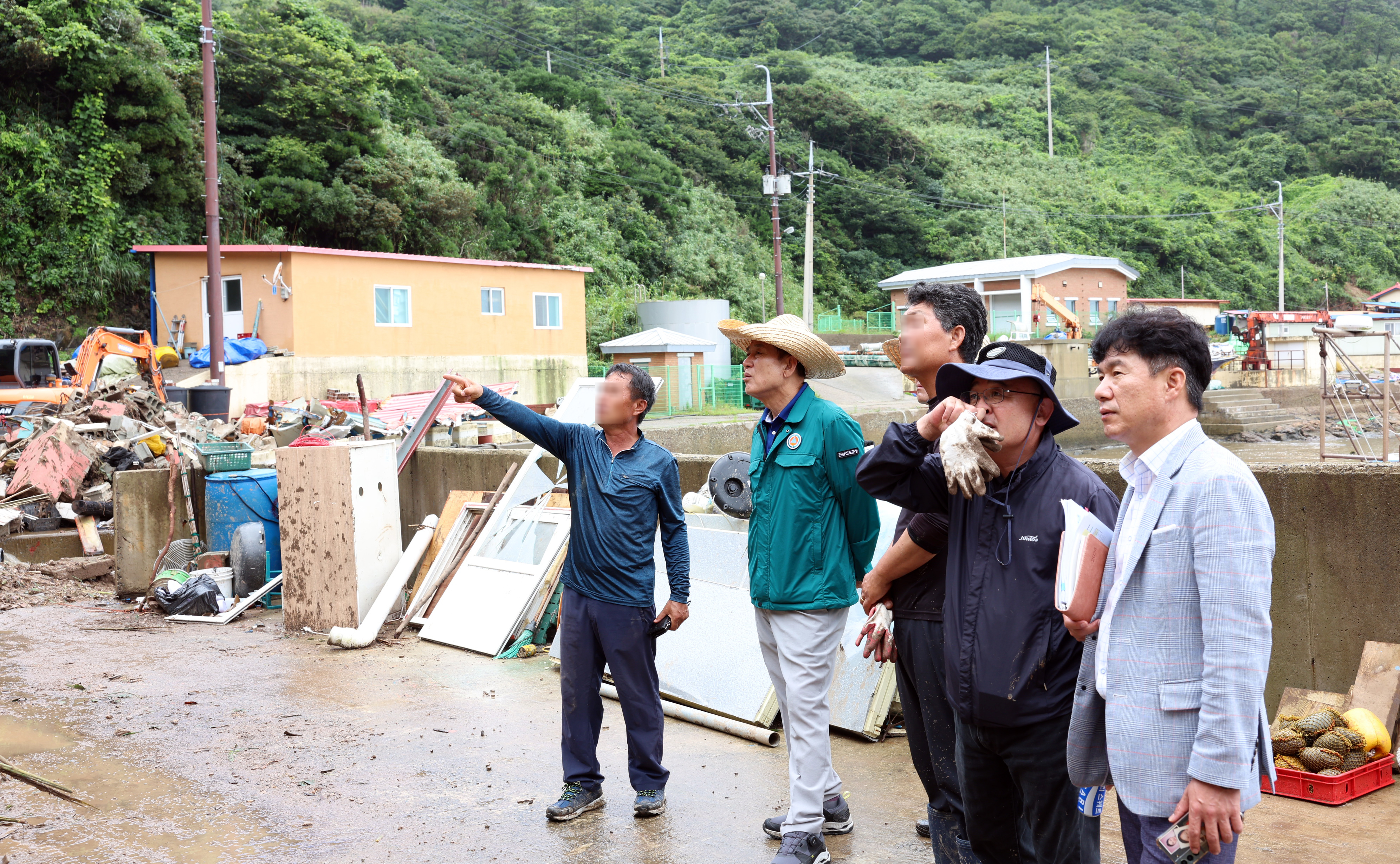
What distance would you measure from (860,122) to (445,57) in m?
26.3

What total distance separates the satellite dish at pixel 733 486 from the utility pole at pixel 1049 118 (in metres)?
80.4

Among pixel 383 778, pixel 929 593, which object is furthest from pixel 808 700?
pixel 383 778

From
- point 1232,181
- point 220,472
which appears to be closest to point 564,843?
point 220,472

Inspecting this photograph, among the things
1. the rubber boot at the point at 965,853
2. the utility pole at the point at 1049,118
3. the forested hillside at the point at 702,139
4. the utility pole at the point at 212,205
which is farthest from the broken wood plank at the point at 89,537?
the utility pole at the point at 1049,118

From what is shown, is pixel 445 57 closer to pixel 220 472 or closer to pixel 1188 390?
pixel 220 472

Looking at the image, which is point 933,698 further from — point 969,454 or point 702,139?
point 702,139

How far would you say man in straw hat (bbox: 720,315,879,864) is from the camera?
143 inches

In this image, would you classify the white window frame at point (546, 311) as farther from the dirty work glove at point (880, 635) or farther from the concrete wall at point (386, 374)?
the dirty work glove at point (880, 635)

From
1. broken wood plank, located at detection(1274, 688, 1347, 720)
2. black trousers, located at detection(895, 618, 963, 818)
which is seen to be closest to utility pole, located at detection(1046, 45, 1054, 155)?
broken wood plank, located at detection(1274, 688, 1347, 720)

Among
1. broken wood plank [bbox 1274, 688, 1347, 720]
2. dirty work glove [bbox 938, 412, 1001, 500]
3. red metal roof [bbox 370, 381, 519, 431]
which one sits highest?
dirty work glove [bbox 938, 412, 1001, 500]

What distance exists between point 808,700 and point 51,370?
19.0 metres

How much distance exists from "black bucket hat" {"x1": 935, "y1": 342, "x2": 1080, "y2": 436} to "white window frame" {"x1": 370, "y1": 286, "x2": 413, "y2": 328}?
2358cm

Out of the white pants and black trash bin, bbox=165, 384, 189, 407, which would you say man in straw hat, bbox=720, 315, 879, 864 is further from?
black trash bin, bbox=165, 384, 189, 407

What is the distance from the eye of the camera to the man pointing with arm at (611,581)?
4.23 metres
